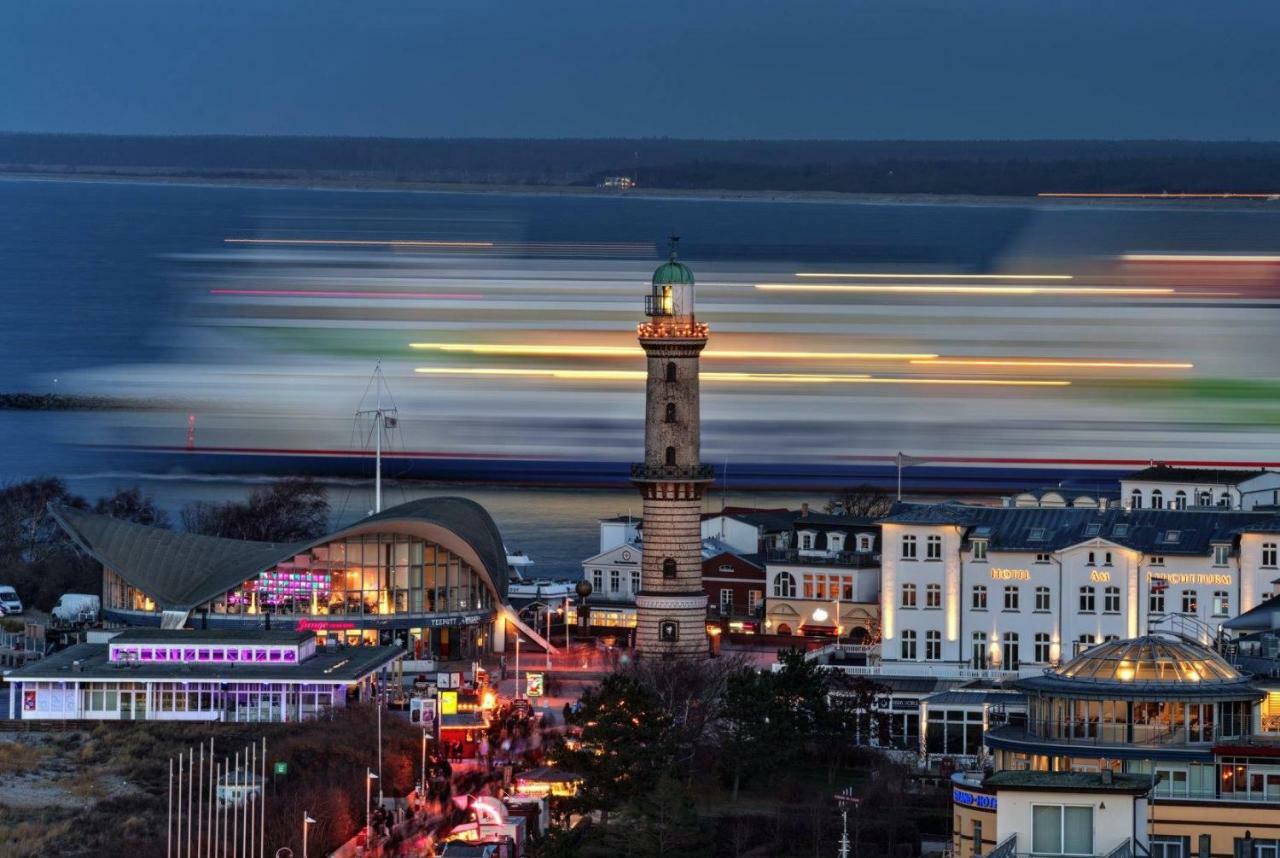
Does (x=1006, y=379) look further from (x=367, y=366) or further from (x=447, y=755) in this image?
(x=447, y=755)

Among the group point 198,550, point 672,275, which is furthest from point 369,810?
point 198,550

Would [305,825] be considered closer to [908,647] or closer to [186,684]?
[186,684]

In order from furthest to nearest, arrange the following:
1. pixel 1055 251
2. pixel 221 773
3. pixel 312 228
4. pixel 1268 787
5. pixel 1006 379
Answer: pixel 312 228 < pixel 1055 251 < pixel 1006 379 < pixel 221 773 < pixel 1268 787

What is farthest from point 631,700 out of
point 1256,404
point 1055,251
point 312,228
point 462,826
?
point 312,228

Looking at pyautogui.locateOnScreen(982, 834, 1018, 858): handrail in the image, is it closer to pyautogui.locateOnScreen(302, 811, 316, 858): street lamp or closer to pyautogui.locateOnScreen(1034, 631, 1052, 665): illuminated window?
pyautogui.locateOnScreen(302, 811, 316, 858): street lamp

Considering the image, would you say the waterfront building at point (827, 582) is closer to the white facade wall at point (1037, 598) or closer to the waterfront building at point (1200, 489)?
the white facade wall at point (1037, 598)

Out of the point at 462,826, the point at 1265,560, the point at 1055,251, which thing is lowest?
the point at 462,826

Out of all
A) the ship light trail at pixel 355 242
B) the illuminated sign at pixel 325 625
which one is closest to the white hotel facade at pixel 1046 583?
the illuminated sign at pixel 325 625
